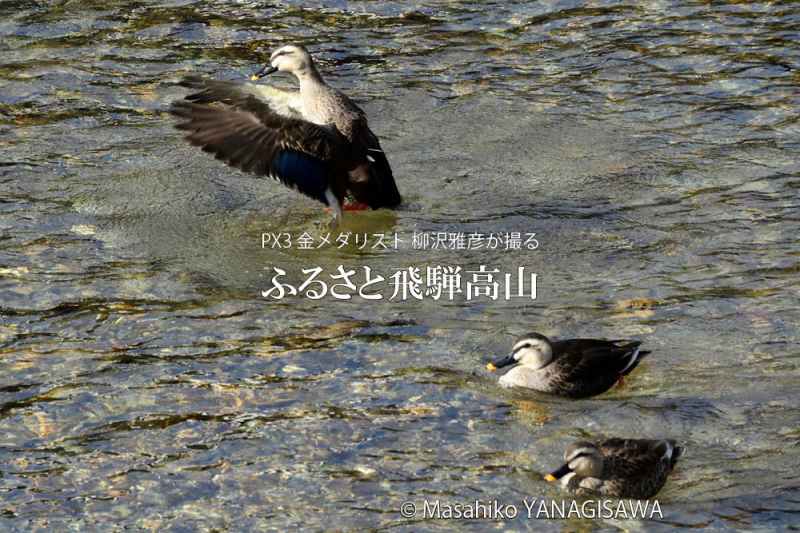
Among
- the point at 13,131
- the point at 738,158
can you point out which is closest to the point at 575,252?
the point at 738,158

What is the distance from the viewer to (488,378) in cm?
930

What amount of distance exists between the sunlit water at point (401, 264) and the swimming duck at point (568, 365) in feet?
0.46

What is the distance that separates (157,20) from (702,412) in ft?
30.5

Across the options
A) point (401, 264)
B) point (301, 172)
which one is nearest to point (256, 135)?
point (301, 172)

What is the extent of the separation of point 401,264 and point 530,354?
2323 millimetres

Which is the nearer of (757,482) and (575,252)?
(757,482)

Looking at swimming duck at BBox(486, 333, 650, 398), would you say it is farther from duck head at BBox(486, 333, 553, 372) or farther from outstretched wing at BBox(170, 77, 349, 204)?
outstretched wing at BBox(170, 77, 349, 204)

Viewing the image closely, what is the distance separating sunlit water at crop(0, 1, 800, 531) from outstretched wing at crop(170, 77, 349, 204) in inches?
25.1

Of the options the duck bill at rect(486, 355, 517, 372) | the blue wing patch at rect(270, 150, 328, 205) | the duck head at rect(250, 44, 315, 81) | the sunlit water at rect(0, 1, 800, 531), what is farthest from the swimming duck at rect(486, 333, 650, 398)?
the duck head at rect(250, 44, 315, 81)

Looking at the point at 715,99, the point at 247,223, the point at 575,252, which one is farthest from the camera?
the point at 715,99

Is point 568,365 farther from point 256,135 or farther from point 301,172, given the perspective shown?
point 256,135

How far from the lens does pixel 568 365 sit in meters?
9.03

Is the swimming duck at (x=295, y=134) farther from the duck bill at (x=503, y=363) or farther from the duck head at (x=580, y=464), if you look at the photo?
the duck head at (x=580, y=464)

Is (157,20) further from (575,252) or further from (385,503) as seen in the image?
(385,503)
